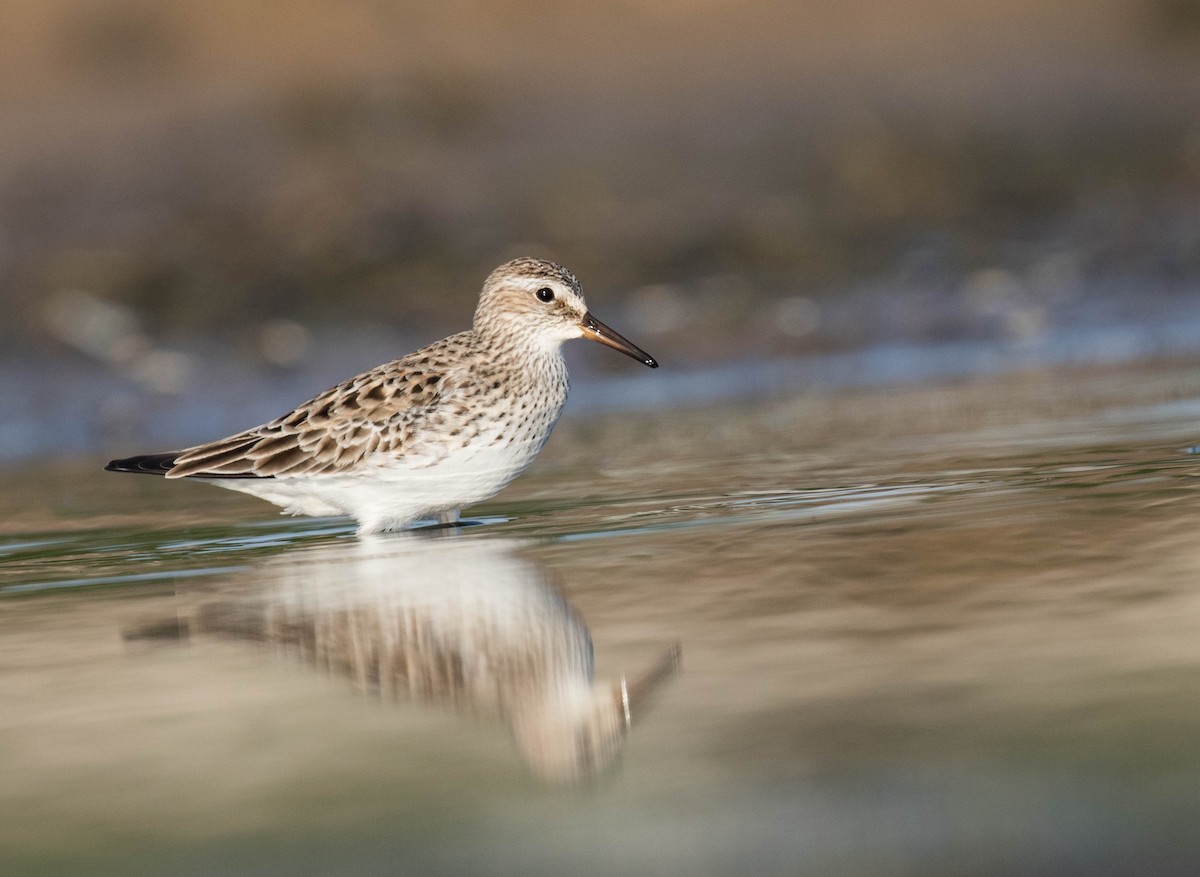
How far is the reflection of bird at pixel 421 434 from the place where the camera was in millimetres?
7691

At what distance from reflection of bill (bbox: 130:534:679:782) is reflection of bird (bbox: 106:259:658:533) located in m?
0.46

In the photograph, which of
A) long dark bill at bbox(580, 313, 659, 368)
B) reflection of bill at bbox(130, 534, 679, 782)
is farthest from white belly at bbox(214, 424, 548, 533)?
long dark bill at bbox(580, 313, 659, 368)

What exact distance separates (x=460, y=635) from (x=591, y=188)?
1274 cm

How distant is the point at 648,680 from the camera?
14.9ft

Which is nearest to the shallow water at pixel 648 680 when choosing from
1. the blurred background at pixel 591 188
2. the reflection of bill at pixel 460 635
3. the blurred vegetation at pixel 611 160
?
the reflection of bill at pixel 460 635

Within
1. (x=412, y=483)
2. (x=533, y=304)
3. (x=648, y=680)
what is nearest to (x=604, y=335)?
(x=533, y=304)

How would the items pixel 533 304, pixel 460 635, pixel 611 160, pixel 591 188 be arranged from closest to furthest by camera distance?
pixel 460 635 → pixel 533 304 → pixel 591 188 → pixel 611 160

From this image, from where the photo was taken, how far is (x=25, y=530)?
8.60 meters

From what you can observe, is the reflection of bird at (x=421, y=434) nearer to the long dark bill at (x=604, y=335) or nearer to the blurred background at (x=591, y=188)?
the long dark bill at (x=604, y=335)

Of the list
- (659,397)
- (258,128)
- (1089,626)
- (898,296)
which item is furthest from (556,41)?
(1089,626)

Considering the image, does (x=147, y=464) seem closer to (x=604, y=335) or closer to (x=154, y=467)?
(x=154, y=467)

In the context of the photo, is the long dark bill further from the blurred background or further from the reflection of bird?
the blurred background

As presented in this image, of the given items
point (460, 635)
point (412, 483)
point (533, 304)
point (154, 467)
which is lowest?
point (460, 635)

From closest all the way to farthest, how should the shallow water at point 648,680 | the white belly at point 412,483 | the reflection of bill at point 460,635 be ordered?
the shallow water at point 648,680 < the reflection of bill at point 460,635 < the white belly at point 412,483
